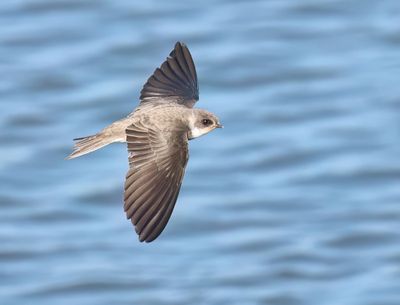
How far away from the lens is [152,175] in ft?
24.4

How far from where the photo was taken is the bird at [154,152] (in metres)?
7.13

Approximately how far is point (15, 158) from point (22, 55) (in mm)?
1803

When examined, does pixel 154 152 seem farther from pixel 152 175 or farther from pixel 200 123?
pixel 200 123

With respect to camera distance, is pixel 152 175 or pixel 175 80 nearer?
pixel 152 175

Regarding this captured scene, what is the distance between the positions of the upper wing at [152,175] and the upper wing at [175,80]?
776mm

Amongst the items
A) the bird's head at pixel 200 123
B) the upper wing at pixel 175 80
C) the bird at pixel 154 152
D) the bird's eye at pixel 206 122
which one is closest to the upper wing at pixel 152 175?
the bird at pixel 154 152

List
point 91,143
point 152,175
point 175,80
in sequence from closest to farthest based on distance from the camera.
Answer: point 152,175 → point 91,143 → point 175,80

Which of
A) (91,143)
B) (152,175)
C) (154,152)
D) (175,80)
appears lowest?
(152,175)

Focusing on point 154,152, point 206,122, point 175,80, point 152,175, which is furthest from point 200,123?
point 175,80

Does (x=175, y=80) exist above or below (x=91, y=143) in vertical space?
above

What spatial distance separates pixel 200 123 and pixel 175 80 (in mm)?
757

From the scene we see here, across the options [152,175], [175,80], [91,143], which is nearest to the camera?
[152,175]

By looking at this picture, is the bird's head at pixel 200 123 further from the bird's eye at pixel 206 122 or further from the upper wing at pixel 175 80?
the upper wing at pixel 175 80

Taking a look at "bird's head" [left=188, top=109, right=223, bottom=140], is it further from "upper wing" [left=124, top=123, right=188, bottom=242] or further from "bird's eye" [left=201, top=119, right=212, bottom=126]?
"upper wing" [left=124, top=123, right=188, bottom=242]
